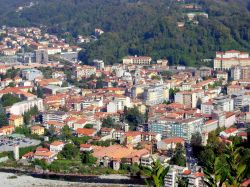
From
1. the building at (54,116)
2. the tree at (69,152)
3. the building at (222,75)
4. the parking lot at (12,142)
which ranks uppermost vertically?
the building at (222,75)

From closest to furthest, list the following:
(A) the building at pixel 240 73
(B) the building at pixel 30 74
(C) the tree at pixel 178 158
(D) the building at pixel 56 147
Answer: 1. (C) the tree at pixel 178 158
2. (D) the building at pixel 56 147
3. (A) the building at pixel 240 73
4. (B) the building at pixel 30 74

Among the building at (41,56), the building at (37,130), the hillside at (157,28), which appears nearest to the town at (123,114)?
the building at (37,130)

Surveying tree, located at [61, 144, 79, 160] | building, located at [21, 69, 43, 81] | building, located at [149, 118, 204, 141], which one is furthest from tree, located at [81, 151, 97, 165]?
building, located at [21, 69, 43, 81]

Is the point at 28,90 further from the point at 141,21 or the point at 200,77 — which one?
the point at 141,21

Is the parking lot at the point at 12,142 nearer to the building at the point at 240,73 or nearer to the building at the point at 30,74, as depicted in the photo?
the building at the point at 30,74

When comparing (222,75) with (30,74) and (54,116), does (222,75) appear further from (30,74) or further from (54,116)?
(54,116)

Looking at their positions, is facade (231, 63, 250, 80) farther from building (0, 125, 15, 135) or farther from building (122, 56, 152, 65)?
building (0, 125, 15, 135)
